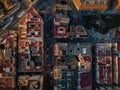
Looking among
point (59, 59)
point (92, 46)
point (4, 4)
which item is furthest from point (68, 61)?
point (4, 4)

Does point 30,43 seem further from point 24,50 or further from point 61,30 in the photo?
point 61,30

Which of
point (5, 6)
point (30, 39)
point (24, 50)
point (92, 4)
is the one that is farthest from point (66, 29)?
point (5, 6)

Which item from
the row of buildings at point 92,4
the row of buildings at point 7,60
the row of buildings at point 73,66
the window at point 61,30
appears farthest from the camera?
the window at point 61,30

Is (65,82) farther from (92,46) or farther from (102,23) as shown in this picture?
(102,23)

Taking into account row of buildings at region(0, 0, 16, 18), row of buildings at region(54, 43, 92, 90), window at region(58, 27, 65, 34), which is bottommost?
row of buildings at region(54, 43, 92, 90)

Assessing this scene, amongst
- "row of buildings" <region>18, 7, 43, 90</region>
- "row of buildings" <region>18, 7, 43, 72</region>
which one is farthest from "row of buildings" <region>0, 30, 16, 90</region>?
"row of buildings" <region>18, 7, 43, 72</region>

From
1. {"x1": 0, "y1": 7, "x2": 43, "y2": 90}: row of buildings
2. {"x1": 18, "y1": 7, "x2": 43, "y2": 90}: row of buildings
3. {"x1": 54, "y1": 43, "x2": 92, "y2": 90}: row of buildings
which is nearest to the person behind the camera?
{"x1": 0, "y1": 7, "x2": 43, "y2": 90}: row of buildings

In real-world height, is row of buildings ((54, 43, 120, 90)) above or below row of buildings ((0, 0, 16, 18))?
below

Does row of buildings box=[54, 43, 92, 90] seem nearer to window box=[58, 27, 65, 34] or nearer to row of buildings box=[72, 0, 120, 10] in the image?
window box=[58, 27, 65, 34]

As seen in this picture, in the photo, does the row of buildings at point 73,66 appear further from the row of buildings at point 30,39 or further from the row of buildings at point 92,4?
the row of buildings at point 92,4

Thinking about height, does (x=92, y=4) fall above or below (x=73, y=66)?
above

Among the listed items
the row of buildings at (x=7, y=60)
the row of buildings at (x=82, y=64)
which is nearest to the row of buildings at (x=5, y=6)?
the row of buildings at (x=7, y=60)
